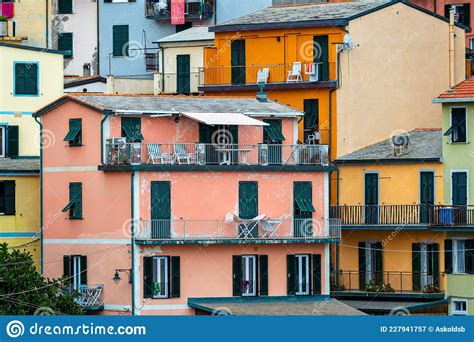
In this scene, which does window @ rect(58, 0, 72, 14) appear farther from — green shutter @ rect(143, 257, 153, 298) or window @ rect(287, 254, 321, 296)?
green shutter @ rect(143, 257, 153, 298)

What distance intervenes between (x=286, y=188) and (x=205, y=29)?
24.0 meters

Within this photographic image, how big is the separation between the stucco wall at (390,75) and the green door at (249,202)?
1051 centimetres

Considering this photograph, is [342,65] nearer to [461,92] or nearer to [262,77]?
[262,77]

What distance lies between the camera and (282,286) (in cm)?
9638

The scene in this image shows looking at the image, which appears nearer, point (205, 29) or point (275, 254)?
point (275, 254)

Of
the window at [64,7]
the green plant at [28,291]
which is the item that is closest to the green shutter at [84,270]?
the green plant at [28,291]

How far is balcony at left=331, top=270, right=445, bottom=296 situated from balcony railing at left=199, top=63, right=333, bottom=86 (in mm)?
10430

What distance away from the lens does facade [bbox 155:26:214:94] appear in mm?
116125

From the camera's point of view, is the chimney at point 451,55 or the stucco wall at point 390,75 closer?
the stucco wall at point 390,75

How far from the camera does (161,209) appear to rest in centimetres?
9456

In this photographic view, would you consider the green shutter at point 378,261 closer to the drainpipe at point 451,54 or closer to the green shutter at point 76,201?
the drainpipe at point 451,54

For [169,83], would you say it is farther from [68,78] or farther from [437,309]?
[437,309]

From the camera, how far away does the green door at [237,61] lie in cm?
11025
